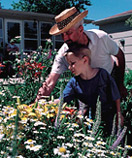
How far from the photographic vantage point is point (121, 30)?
33.3 ft

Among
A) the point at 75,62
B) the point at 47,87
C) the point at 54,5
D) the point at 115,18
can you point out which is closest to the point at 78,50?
the point at 75,62

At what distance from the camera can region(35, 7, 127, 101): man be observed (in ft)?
7.34

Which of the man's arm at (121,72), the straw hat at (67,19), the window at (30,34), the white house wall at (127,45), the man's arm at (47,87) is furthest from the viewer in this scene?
the window at (30,34)

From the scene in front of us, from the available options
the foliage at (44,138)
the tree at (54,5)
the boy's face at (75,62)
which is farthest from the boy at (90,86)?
the tree at (54,5)

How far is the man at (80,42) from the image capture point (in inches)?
88.1

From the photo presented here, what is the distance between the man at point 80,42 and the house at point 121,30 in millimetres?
6816

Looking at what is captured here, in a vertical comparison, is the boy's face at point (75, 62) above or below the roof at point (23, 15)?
below

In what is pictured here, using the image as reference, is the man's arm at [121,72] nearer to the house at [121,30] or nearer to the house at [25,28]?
the house at [121,30]

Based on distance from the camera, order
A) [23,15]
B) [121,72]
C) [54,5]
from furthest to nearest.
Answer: [54,5] → [23,15] → [121,72]

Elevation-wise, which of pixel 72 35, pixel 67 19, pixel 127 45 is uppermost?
pixel 127 45

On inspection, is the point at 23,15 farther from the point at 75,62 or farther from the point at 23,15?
the point at 75,62

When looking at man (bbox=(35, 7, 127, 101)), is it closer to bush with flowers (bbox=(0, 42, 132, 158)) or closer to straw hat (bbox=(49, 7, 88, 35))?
straw hat (bbox=(49, 7, 88, 35))

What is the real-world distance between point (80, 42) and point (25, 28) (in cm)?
1132

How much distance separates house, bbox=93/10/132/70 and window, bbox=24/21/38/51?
4025mm
